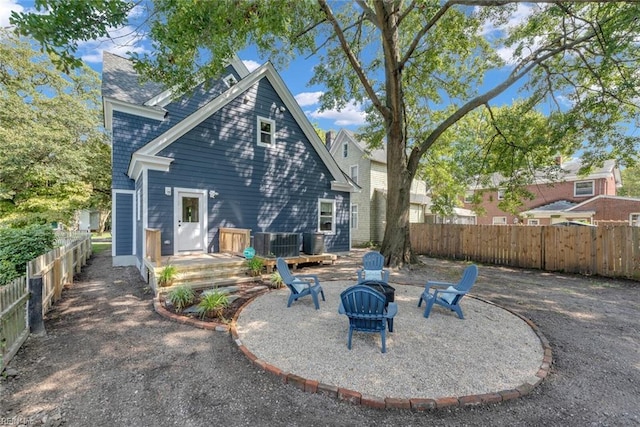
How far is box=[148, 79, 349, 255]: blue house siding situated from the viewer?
30.1 ft

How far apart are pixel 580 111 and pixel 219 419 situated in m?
13.4

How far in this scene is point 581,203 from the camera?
71.3 feet

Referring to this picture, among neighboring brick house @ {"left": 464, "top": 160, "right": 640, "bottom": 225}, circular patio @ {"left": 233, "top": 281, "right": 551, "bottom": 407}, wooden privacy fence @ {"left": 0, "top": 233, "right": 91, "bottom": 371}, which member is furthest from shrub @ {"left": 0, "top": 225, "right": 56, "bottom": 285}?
neighboring brick house @ {"left": 464, "top": 160, "right": 640, "bottom": 225}

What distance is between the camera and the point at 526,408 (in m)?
2.76

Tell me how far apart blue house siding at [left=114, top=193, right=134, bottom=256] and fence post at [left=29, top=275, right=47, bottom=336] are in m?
7.02

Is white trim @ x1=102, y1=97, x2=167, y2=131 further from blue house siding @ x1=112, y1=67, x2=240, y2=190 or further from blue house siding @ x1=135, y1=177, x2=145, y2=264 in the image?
blue house siding @ x1=135, y1=177, x2=145, y2=264

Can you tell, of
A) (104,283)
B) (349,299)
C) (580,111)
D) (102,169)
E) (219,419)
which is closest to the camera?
(219,419)

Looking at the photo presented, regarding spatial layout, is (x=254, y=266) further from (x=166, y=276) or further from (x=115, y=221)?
(x=115, y=221)

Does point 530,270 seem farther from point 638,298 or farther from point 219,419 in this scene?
point 219,419

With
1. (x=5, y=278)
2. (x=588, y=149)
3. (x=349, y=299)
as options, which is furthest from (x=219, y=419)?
(x=588, y=149)

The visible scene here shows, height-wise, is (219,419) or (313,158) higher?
(313,158)

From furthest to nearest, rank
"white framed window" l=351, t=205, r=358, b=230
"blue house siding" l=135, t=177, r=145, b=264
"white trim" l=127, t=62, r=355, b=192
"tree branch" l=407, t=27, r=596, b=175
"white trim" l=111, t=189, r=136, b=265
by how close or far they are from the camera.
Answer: "white framed window" l=351, t=205, r=358, b=230, "white trim" l=111, t=189, r=136, b=265, "blue house siding" l=135, t=177, r=145, b=264, "tree branch" l=407, t=27, r=596, b=175, "white trim" l=127, t=62, r=355, b=192

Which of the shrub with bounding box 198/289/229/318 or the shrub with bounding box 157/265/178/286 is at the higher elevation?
the shrub with bounding box 157/265/178/286

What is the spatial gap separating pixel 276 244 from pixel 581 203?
25.5 m
